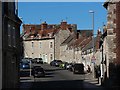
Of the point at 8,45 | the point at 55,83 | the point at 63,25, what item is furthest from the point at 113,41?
the point at 63,25

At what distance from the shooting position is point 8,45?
35.0m

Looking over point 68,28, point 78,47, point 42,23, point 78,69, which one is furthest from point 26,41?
point 78,69

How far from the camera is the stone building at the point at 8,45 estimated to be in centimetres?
3159

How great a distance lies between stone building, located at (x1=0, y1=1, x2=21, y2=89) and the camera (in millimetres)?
31594

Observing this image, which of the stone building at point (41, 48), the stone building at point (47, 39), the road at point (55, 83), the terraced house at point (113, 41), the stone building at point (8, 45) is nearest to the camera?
the stone building at point (8, 45)

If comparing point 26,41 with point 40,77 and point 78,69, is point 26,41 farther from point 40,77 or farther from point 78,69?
point 40,77

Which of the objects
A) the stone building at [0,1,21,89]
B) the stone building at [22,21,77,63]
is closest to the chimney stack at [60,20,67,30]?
the stone building at [22,21,77,63]

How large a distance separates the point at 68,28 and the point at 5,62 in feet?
271

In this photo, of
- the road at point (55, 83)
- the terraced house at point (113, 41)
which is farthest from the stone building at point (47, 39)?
the terraced house at point (113, 41)

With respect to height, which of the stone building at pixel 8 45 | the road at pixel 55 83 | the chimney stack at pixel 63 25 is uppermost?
the chimney stack at pixel 63 25

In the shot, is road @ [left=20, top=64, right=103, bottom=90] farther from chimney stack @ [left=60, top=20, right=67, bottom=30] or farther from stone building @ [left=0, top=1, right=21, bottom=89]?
chimney stack @ [left=60, top=20, right=67, bottom=30]

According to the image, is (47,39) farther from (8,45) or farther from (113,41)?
(8,45)

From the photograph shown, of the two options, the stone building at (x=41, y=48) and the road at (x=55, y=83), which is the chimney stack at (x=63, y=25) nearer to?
the stone building at (x=41, y=48)

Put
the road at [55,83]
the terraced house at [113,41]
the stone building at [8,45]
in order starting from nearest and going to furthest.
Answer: the stone building at [8,45] → the terraced house at [113,41] → the road at [55,83]
